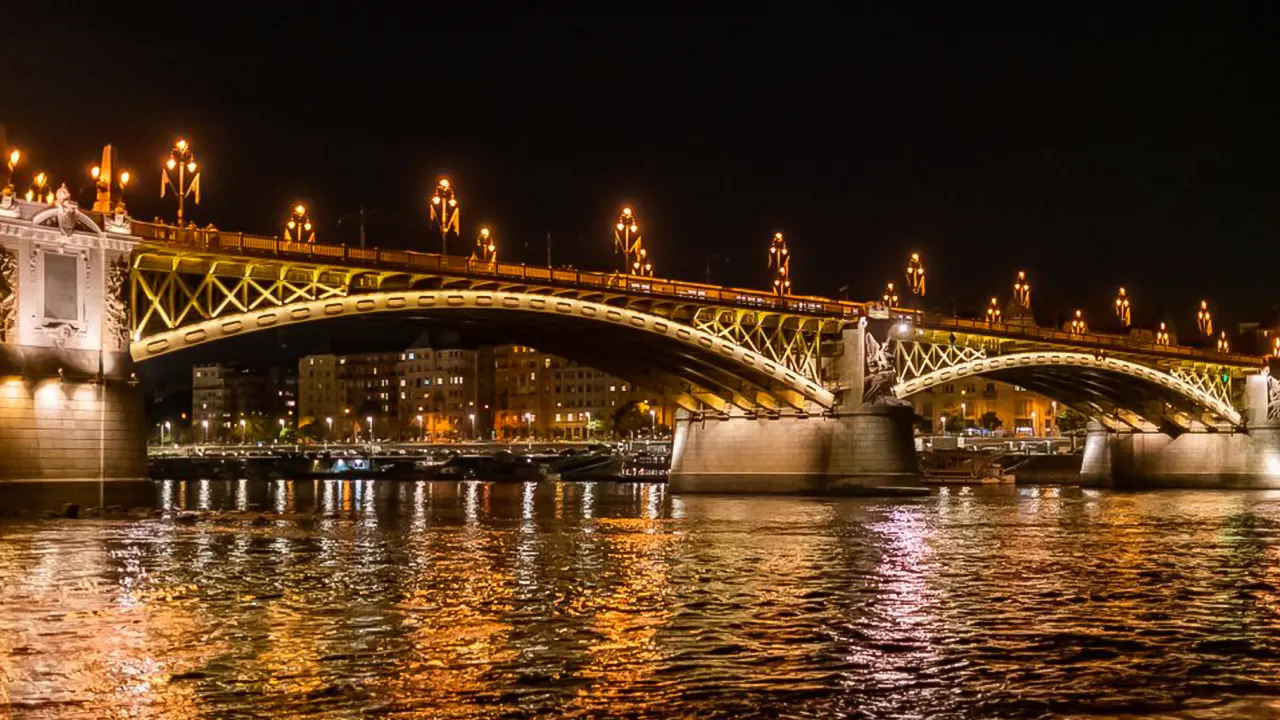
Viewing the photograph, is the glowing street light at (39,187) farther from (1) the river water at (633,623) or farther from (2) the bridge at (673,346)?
(1) the river water at (633,623)

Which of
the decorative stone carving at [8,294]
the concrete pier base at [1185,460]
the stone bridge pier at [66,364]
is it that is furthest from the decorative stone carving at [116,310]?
the concrete pier base at [1185,460]

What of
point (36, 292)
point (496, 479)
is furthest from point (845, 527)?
point (496, 479)

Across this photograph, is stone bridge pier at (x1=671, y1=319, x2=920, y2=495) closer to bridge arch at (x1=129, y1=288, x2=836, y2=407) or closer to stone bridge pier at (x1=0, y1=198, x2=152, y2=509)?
bridge arch at (x1=129, y1=288, x2=836, y2=407)

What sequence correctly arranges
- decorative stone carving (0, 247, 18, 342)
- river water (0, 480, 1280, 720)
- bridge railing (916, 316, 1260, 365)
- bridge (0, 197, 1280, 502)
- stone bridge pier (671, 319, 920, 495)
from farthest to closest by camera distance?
bridge railing (916, 316, 1260, 365)
stone bridge pier (671, 319, 920, 495)
bridge (0, 197, 1280, 502)
decorative stone carving (0, 247, 18, 342)
river water (0, 480, 1280, 720)

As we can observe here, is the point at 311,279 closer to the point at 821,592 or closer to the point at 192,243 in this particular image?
the point at 192,243

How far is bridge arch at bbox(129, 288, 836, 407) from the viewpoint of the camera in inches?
2251

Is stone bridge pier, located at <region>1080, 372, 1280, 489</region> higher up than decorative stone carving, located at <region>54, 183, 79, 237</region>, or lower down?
lower down

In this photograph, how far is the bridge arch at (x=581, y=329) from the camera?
57188 millimetres

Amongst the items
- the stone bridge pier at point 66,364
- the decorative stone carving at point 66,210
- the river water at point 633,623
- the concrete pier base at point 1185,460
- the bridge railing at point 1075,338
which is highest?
the decorative stone carving at point 66,210

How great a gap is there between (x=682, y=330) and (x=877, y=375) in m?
14.5

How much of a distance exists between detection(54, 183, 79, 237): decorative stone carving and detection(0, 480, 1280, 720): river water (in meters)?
10.5

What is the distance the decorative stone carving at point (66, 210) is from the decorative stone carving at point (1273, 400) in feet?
305

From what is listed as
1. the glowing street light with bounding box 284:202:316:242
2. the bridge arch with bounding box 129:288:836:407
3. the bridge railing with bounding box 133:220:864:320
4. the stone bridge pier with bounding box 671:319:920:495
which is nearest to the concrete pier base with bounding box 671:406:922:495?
the stone bridge pier with bounding box 671:319:920:495

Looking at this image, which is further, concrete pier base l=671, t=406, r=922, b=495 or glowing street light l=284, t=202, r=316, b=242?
concrete pier base l=671, t=406, r=922, b=495
